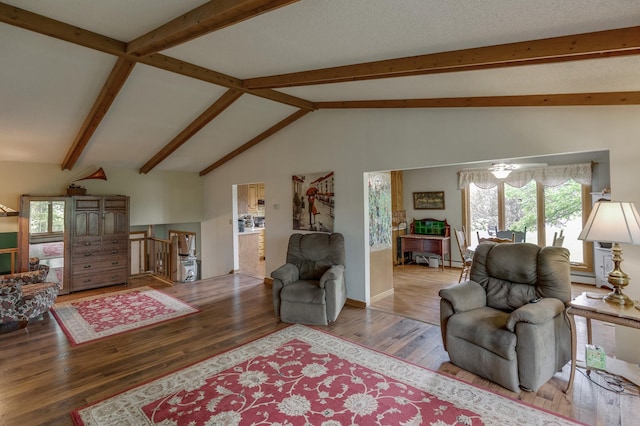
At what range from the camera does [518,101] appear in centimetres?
309

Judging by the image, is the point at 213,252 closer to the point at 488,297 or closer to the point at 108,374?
the point at 108,374

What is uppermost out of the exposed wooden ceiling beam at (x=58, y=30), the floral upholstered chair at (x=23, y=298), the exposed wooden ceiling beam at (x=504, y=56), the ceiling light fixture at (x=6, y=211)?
the exposed wooden ceiling beam at (x=58, y=30)

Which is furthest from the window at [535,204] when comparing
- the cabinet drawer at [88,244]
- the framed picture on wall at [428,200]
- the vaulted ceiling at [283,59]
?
the cabinet drawer at [88,244]

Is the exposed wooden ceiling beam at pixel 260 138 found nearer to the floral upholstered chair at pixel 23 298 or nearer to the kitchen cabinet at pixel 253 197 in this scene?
the kitchen cabinet at pixel 253 197

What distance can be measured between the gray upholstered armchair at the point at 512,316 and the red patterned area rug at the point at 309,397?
0.83ft

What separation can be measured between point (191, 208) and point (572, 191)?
807cm

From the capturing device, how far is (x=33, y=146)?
484cm

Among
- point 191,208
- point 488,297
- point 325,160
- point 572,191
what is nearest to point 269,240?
point 325,160

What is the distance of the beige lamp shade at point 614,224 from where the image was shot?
231cm

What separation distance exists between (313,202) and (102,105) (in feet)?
10.4

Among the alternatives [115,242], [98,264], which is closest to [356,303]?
[115,242]

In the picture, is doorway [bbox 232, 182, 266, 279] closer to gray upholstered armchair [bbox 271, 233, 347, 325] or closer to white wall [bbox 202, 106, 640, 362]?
white wall [bbox 202, 106, 640, 362]

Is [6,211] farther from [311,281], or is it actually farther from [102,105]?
[311,281]

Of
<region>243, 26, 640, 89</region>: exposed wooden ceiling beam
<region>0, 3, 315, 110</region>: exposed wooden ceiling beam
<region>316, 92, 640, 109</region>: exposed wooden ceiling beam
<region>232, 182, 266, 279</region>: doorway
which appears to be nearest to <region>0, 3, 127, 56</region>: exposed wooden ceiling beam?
<region>0, 3, 315, 110</region>: exposed wooden ceiling beam
